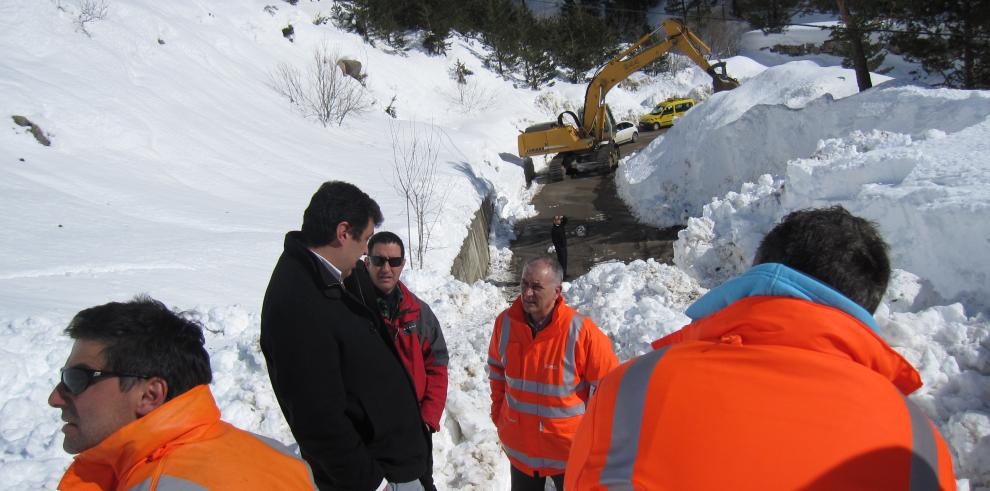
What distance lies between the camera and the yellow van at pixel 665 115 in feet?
94.2

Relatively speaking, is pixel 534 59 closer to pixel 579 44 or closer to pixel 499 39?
pixel 499 39

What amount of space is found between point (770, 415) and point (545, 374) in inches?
75.5

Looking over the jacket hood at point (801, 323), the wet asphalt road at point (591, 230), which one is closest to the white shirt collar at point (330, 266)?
the jacket hood at point (801, 323)

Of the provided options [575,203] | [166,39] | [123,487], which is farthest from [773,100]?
[166,39]

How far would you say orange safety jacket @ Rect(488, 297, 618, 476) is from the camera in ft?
9.78

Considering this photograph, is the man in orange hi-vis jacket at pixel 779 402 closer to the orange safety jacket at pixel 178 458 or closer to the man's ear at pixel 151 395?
the orange safety jacket at pixel 178 458

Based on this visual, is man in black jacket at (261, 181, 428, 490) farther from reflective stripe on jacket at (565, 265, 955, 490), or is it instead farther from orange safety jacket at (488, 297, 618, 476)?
reflective stripe on jacket at (565, 265, 955, 490)

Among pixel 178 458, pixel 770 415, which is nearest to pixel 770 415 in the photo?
pixel 770 415

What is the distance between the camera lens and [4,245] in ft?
22.1

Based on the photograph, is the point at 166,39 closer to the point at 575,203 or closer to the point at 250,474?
the point at 575,203

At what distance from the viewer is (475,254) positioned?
12055 mm

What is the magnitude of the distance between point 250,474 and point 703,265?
847 cm

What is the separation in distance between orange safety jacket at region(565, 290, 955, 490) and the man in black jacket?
124 cm

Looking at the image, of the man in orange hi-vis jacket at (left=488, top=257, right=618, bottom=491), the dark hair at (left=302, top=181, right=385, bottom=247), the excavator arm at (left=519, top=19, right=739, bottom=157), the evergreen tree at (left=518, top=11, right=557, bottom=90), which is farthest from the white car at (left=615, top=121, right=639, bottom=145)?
the dark hair at (left=302, top=181, right=385, bottom=247)
